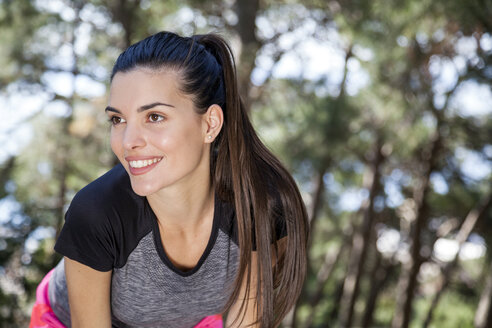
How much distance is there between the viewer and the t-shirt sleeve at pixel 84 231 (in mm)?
1743

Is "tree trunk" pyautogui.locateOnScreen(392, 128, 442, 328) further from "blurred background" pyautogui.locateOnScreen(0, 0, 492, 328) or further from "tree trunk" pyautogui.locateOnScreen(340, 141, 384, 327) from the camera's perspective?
"tree trunk" pyautogui.locateOnScreen(340, 141, 384, 327)

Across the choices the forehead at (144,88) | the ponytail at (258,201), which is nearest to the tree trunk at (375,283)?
the ponytail at (258,201)

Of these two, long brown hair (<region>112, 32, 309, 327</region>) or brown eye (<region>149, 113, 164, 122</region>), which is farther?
long brown hair (<region>112, 32, 309, 327</region>)

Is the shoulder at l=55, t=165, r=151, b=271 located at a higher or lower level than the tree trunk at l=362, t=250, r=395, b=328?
higher

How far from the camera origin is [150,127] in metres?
1.71

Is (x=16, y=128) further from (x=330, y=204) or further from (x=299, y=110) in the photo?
(x=330, y=204)

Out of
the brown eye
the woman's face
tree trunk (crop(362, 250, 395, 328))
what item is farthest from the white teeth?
tree trunk (crop(362, 250, 395, 328))

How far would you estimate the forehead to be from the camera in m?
1.70

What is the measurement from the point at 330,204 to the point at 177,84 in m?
13.1

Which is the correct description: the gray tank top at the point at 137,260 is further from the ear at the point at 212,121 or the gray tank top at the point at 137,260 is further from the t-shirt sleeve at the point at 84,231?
the ear at the point at 212,121

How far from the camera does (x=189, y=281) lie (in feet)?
6.44

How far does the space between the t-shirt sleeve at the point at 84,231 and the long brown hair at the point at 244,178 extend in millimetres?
433

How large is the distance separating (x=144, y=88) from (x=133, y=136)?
0.48 feet

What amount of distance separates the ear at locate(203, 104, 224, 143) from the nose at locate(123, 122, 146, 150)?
26 centimetres
